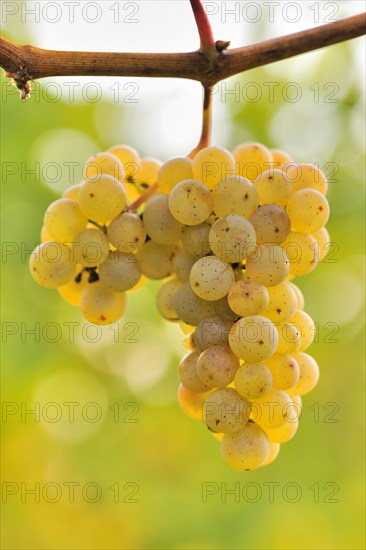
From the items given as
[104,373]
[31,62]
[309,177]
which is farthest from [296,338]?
[104,373]

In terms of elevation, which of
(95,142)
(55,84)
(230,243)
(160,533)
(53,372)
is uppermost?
(55,84)

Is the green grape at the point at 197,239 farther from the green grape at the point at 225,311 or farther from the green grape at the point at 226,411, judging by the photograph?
the green grape at the point at 226,411

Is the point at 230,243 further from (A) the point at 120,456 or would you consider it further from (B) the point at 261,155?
(A) the point at 120,456

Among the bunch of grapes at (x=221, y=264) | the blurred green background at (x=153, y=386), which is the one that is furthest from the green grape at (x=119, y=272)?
the blurred green background at (x=153, y=386)

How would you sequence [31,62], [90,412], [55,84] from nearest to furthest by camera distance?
1. [31,62]
2. [55,84]
3. [90,412]

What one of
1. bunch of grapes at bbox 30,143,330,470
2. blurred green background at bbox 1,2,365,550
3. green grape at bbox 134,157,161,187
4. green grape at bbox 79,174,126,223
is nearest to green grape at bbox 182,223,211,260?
bunch of grapes at bbox 30,143,330,470

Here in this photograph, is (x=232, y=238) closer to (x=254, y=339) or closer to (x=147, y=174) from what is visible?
(x=254, y=339)

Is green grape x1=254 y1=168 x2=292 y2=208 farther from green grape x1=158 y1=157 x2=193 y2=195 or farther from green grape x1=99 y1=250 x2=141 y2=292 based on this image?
green grape x1=99 y1=250 x2=141 y2=292
